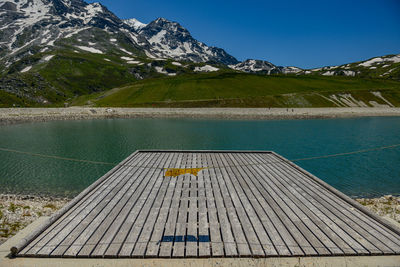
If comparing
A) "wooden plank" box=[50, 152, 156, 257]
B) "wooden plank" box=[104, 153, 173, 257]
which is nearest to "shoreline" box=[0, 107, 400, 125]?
"wooden plank" box=[104, 153, 173, 257]

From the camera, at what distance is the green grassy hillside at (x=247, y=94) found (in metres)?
103

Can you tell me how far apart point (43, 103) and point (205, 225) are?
13862 centimetres

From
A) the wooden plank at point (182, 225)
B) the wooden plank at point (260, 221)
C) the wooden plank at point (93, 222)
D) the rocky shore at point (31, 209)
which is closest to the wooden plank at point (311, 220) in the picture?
the wooden plank at point (260, 221)

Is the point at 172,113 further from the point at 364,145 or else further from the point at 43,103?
the point at 43,103

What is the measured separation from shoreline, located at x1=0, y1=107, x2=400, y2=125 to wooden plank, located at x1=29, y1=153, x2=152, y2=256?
2917 inches

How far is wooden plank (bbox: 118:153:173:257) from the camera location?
6938mm

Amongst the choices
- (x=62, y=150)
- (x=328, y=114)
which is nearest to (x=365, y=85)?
(x=328, y=114)

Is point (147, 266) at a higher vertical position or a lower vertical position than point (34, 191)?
higher

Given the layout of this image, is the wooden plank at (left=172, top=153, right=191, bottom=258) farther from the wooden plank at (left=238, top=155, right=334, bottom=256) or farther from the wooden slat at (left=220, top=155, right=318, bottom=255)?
the wooden plank at (left=238, top=155, right=334, bottom=256)

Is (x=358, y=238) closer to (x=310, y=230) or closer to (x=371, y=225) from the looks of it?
(x=371, y=225)

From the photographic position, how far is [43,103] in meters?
113

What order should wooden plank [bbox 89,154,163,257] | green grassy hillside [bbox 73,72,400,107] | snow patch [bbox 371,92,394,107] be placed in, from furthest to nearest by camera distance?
1. snow patch [bbox 371,92,394,107]
2. green grassy hillside [bbox 73,72,400,107]
3. wooden plank [bbox 89,154,163,257]

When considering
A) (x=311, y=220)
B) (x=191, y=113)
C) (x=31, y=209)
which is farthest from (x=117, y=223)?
(x=191, y=113)

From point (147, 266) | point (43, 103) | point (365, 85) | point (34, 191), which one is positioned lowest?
point (34, 191)
